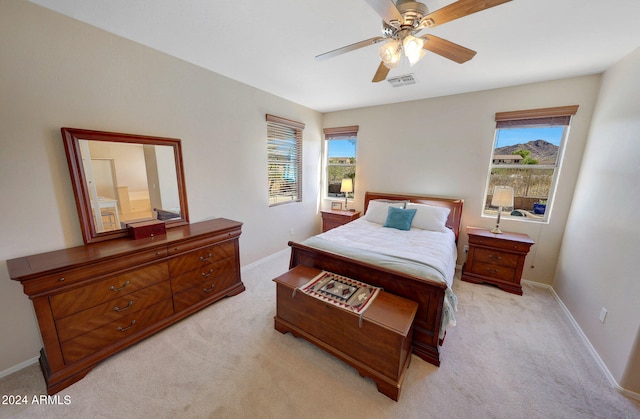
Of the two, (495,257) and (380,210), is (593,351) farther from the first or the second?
(380,210)

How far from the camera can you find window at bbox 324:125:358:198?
4.23 meters

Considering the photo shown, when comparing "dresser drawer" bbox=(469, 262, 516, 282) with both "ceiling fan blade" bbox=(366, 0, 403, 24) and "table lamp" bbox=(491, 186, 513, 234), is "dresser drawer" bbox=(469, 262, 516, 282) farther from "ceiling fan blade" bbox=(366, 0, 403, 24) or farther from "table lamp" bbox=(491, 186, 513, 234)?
"ceiling fan blade" bbox=(366, 0, 403, 24)

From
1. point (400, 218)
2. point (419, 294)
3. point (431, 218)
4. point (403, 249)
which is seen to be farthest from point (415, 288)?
point (431, 218)

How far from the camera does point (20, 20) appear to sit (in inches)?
58.7

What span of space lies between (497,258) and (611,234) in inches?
40.6

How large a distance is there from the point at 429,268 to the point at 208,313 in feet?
7.22

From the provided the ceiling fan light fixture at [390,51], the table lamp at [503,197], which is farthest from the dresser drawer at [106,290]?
the table lamp at [503,197]

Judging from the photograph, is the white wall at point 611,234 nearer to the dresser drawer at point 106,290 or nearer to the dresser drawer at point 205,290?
the dresser drawer at point 205,290

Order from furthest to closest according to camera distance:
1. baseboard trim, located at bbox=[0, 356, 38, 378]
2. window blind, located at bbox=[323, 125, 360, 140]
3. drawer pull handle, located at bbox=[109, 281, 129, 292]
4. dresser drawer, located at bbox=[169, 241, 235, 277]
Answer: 1. window blind, located at bbox=[323, 125, 360, 140]
2. dresser drawer, located at bbox=[169, 241, 235, 277]
3. drawer pull handle, located at bbox=[109, 281, 129, 292]
4. baseboard trim, located at bbox=[0, 356, 38, 378]

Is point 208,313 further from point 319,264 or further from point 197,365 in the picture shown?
point 319,264

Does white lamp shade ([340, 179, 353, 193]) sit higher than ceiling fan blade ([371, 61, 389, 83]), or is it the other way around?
ceiling fan blade ([371, 61, 389, 83])

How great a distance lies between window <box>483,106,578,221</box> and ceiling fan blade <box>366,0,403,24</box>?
2579 mm

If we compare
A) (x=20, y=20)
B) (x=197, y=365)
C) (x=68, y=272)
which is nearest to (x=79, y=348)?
(x=68, y=272)

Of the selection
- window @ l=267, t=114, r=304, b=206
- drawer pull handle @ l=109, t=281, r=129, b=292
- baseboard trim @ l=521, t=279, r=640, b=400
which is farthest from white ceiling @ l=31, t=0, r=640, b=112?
baseboard trim @ l=521, t=279, r=640, b=400
